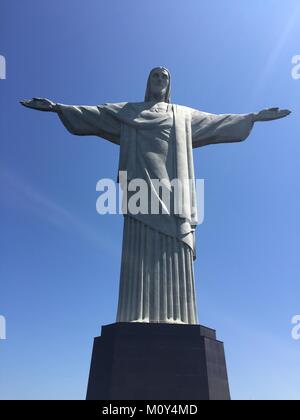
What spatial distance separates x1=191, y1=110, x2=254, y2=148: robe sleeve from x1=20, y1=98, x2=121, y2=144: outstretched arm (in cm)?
212

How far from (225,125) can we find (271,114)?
1235 millimetres

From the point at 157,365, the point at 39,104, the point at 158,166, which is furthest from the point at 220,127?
the point at 157,365

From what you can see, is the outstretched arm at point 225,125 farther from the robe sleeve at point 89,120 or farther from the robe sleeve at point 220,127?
the robe sleeve at point 89,120

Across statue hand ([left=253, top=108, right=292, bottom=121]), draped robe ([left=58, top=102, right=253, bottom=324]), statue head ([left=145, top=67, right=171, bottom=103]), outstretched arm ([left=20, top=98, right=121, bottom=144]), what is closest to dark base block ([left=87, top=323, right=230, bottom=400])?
draped robe ([left=58, top=102, right=253, bottom=324])

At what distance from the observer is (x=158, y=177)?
10.9 m

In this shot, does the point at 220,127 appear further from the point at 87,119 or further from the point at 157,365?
the point at 157,365

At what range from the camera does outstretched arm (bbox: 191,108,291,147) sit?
1212cm

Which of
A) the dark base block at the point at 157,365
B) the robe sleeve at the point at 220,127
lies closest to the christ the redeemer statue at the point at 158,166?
the robe sleeve at the point at 220,127

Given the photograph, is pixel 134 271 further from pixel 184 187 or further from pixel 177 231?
pixel 184 187

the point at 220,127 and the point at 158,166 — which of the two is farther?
the point at 220,127

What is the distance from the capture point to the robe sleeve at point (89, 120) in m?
11.8

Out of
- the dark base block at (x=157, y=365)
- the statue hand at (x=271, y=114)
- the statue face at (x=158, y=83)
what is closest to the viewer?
the dark base block at (x=157, y=365)

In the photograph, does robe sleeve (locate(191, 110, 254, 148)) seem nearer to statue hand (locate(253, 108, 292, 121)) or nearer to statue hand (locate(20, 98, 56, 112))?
statue hand (locate(253, 108, 292, 121))
